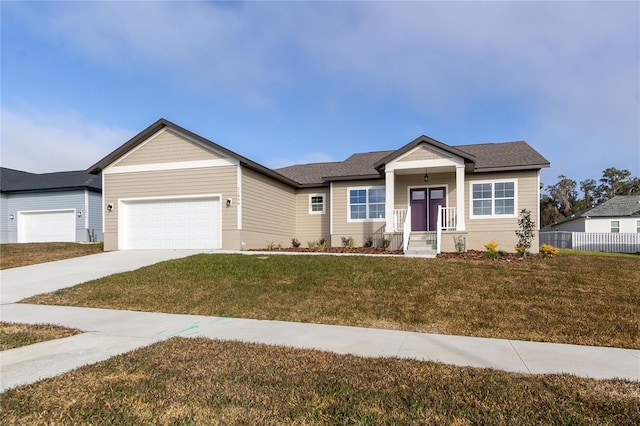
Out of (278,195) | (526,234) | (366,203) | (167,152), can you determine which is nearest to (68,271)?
(167,152)

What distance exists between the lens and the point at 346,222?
1761 cm

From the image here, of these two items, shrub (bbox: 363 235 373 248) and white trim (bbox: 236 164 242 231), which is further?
shrub (bbox: 363 235 373 248)

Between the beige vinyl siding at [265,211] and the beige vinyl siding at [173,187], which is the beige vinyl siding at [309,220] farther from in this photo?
the beige vinyl siding at [173,187]

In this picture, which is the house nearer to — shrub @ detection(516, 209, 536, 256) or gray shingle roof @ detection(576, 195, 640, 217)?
shrub @ detection(516, 209, 536, 256)

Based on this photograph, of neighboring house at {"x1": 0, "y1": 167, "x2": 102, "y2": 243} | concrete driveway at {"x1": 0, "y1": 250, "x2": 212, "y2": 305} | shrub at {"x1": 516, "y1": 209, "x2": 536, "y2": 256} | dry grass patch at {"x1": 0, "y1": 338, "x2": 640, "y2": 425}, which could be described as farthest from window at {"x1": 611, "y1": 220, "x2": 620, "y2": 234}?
neighboring house at {"x1": 0, "y1": 167, "x2": 102, "y2": 243}

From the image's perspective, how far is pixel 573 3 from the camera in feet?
33.8

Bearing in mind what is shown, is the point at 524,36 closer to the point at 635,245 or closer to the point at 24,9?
the point at 24,9

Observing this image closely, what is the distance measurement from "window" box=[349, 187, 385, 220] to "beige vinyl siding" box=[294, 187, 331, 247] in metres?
1.58

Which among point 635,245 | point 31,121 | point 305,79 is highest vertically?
point 305,79

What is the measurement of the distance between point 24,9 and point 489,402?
1339 cm

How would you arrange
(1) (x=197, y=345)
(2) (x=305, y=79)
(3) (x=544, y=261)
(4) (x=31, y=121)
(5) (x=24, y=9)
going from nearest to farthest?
(1) (x=197, y=345), (5) (x=24, y=9), (3) (x=544, y=261), (2) (x=305, y=79), (4) (x=31, y=121)

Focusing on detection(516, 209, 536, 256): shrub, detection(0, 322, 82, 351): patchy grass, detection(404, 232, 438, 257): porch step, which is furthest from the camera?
detection(404, 232, 438, 257): porch step

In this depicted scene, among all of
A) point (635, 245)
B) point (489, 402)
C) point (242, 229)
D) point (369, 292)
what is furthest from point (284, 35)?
point (635, 245)

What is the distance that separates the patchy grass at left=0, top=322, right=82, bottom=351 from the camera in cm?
538
